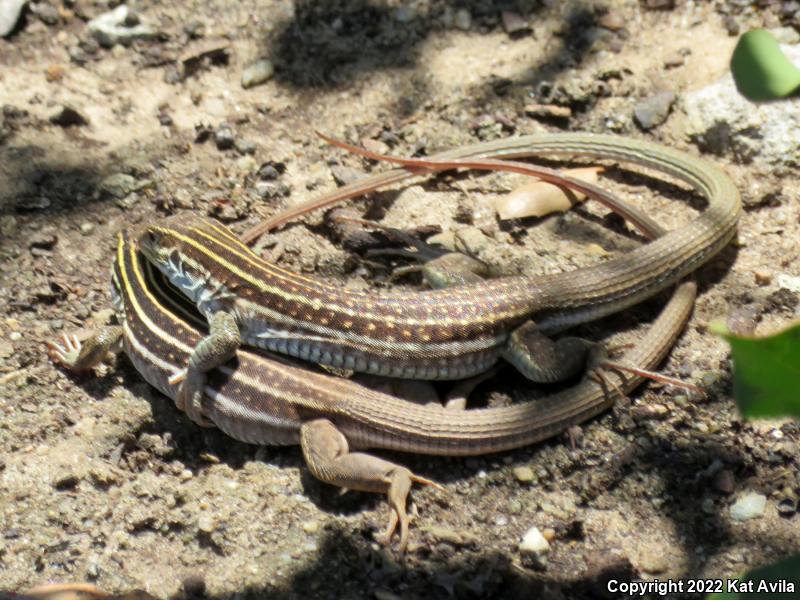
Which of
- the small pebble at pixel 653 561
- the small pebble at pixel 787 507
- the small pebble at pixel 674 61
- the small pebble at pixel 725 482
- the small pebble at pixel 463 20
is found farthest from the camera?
the small pebble at pixel 463 20

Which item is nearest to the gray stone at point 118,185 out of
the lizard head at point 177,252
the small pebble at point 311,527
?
the lizard head at point 177,252

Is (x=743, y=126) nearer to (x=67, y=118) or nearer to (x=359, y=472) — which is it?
(x=359, y=472)

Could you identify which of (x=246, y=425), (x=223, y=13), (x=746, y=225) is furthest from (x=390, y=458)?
(x=223, y=13)

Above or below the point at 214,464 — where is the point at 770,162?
above

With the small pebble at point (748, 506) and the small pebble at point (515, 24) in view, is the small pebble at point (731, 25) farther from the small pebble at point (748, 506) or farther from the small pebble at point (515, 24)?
the small pebble at point (748, 506)

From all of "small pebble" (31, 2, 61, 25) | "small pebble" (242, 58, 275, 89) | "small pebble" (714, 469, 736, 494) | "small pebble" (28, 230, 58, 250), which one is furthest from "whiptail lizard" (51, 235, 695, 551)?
"small pebble" (31, 2, 61, 25)

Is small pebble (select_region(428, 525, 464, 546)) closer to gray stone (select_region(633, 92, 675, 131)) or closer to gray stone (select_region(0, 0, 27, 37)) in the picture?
gray stone (select_region(633, 92, 675, 131))

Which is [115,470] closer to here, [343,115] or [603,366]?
[603,366]

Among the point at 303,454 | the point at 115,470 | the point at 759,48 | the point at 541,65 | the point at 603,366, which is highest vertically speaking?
the point at 541,65
